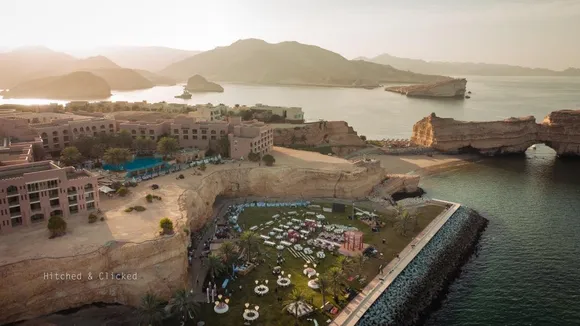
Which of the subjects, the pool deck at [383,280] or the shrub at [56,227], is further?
the shrub at [56,227]

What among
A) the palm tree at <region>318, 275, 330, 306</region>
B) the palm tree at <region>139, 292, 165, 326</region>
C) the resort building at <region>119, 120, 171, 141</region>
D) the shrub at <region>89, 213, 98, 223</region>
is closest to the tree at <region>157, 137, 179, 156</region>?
the resort building at <region>119, 120, 171, 141</region>

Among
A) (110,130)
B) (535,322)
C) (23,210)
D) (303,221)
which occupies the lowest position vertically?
(535,322)

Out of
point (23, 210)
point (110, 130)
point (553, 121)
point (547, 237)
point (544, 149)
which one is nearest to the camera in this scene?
point (23, 210)

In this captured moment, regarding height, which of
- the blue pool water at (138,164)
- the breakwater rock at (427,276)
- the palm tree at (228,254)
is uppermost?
the blue pool water at (138,164)

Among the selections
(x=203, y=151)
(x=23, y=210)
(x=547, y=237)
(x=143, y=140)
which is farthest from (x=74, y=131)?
(x=547, y=237)

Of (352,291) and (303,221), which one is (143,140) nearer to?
(303,221)

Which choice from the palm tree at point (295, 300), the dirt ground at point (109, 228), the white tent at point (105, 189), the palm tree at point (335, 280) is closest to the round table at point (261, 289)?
the palm tree at point (295, 300)

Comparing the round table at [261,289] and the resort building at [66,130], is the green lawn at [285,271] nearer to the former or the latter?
the round table at [261,289]
